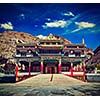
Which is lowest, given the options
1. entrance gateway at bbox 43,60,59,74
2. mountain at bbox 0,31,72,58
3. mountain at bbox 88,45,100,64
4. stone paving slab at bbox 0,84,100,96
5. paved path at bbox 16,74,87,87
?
stone paving slab at bbox 0,84,100,96

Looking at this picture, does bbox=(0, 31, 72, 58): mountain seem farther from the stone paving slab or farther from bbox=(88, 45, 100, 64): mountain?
the stone paving slab

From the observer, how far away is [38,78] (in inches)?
147

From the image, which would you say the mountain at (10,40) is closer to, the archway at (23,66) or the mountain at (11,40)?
the mountain at (11,40)

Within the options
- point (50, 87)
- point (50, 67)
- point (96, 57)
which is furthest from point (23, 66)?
point (96, 57)

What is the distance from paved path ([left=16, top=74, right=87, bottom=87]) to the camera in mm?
3658

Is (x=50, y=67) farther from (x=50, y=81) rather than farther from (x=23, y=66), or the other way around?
(x=23, y=66)

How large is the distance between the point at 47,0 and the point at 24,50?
100 cm

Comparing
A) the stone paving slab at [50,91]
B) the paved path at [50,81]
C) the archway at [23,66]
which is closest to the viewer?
the stone paving slab at [50,91]

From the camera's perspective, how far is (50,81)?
371 centimetres

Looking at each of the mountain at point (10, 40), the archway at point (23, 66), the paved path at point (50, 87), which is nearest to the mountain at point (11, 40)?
the mountain at point (10, 40)

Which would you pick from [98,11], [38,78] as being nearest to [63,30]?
[98,11]

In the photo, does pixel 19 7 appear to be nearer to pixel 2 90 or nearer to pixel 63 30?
pixel 63 30

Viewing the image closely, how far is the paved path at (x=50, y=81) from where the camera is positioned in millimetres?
3658

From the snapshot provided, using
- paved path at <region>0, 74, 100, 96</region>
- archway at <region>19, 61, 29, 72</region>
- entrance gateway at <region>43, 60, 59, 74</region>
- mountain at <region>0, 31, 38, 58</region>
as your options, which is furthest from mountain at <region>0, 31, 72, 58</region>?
paved path at <region>0, 74, 100, 96</region>
